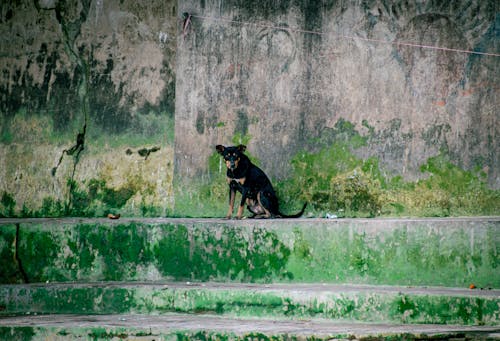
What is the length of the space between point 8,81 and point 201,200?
221 centimetres

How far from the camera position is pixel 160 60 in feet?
25.6

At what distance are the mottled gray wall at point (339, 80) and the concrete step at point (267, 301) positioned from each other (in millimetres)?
1486

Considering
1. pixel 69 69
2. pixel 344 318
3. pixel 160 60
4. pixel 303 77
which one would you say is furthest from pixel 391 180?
pixel 69 69

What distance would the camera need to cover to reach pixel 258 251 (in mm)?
6961

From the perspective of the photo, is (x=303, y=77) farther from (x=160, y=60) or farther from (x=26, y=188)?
(x=26, y=188)

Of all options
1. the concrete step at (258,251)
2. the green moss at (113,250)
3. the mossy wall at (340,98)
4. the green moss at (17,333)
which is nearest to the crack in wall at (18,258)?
the concrete step at (258,251)

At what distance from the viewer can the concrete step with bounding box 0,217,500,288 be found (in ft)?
22.2

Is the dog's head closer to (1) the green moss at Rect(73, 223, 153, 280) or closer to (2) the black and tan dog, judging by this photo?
(2) the black and tan dog

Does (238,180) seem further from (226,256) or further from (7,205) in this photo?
(7,205)

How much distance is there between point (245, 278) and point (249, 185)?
36.8 inches

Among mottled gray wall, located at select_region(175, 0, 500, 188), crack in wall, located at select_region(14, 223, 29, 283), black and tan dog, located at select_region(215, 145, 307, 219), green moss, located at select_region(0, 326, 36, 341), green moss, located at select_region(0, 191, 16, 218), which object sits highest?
mottled gray wall, located at select_region(175, 0, 500, 188)

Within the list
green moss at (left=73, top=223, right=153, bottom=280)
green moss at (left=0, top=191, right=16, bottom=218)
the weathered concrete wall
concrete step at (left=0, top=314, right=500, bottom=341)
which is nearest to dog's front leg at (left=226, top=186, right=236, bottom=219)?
the weathered concrete wall

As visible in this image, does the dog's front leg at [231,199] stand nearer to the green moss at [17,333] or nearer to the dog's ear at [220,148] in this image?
the dog's ear at [220,148]

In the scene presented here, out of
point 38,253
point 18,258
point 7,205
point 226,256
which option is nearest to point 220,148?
point 226,256
